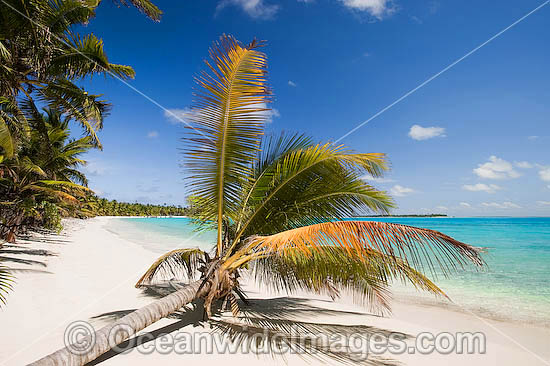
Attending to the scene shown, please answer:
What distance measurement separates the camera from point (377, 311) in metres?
5.03

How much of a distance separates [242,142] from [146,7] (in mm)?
4773

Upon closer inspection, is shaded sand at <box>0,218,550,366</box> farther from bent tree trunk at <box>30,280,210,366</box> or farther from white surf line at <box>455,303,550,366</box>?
bent tree trunk at <box>30,280,210,366</box>

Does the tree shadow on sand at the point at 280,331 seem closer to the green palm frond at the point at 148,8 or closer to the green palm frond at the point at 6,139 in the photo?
the green palm frond at the point at 6,139

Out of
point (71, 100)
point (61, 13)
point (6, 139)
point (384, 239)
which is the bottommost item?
point (384, 239)

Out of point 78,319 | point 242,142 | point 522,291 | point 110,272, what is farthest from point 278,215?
point 522,291

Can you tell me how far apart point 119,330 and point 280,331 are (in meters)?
2.01

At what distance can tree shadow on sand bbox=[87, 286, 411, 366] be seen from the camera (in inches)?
123

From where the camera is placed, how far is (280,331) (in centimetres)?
380

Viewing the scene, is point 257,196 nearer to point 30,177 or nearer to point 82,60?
point 82,60

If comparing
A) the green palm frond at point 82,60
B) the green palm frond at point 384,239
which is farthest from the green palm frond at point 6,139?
the green palm frond at point 384,239

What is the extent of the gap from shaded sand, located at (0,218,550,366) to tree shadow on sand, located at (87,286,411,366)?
32 mm

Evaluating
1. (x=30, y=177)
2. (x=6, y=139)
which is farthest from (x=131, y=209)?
(x=6, y=139)

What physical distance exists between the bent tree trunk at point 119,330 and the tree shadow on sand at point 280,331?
412 mm

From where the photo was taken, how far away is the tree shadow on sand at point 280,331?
313 cm
